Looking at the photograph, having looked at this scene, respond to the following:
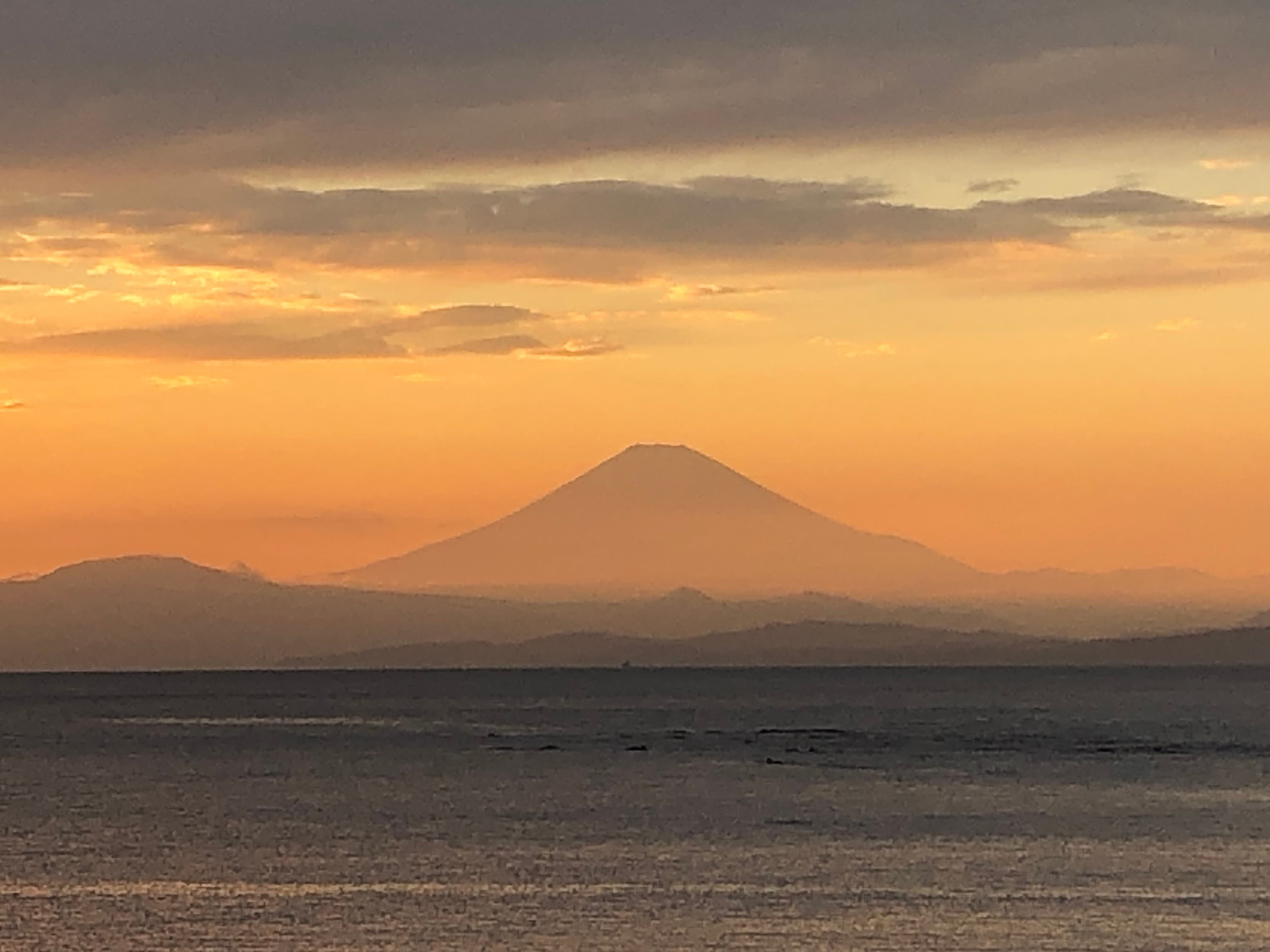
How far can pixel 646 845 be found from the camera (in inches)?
2611

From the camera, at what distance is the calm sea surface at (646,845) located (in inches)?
1886

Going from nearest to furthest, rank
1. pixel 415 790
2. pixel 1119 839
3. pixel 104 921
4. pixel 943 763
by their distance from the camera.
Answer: pixel 104 921 → pixel 1119 839 → pixel 415 790 → pixel 943 763

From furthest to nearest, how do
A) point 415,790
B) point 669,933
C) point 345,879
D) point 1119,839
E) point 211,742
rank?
point 211,742
point 415,790
point 1119,839
point 345,879
point 669,933

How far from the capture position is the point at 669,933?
46719 mm

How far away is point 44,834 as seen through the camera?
7188 cm

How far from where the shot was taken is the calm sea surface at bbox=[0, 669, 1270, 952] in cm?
4791

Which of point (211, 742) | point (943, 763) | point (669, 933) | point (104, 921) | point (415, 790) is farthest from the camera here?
point (211, 742)

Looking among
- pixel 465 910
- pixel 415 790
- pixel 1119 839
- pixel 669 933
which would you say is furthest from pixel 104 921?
pixel 415 790

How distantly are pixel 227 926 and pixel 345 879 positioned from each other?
28.8ft

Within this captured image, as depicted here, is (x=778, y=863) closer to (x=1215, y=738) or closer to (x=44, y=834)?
(x=44, y=834)

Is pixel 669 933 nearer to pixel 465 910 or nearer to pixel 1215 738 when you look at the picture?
pixel 465 910

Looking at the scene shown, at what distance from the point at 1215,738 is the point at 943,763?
31.1m

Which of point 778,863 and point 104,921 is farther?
point 778,863

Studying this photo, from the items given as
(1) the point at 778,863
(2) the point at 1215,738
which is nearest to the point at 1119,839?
(1) the point at 778,863
